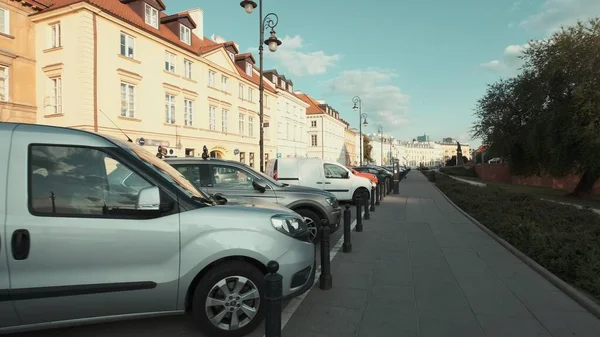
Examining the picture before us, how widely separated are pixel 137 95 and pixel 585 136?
25.7 metres

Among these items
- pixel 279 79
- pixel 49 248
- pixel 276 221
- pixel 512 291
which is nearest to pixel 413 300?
pixel 512 291

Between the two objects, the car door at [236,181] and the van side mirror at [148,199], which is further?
the car door at [236,181]

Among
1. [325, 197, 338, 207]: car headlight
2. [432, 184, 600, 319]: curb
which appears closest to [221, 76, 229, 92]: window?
[325, 197, 338, 207]: car headlight

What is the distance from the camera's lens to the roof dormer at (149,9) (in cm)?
2569

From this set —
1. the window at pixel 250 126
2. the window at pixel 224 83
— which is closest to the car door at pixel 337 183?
the window at pixel 224 83

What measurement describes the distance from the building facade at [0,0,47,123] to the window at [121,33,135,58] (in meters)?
4.66

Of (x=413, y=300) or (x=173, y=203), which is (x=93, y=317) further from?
(x=413, y=300)

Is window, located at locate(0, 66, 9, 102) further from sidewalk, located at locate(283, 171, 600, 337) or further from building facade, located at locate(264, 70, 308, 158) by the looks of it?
building facade, located at locate(264, 70, 308, 158)

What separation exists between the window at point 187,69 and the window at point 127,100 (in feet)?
19.3

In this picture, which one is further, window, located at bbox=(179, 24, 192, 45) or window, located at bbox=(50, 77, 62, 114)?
window, located at bbox=(179, 24, 192, 45)

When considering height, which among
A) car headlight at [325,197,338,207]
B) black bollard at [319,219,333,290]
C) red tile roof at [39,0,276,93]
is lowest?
black bollard at [319,219,333,290]

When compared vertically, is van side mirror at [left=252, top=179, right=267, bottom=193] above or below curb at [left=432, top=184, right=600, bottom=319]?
above

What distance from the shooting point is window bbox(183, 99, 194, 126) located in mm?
29125

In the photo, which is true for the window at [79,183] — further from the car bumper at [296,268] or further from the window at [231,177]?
the window at [231,177]
